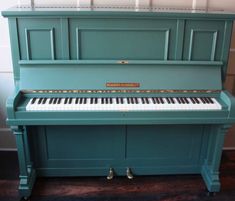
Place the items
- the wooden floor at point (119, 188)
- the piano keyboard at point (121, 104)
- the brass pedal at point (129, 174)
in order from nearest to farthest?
the piano keyboard at point (121, 104)
the wooden floor at point (119, 188)
the brass pedal at point (129, 174)

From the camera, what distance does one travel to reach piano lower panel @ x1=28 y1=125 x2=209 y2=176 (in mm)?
2197

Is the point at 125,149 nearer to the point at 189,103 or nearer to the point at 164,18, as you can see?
the point at 189,103

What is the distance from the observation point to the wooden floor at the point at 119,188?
217 cm

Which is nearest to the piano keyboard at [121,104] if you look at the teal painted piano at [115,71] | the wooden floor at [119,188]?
the teal painted piano at [115,71]

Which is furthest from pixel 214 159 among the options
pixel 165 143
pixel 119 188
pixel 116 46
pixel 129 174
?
pixel 116 46

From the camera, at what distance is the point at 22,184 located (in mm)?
2084

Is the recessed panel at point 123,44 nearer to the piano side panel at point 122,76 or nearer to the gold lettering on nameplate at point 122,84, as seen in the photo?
the piano side panel at point 122,76

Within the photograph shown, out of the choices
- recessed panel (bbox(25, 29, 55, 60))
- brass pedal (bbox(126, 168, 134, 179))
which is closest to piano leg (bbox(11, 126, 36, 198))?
recessed panel (bbox(25, 29, 55, 60))

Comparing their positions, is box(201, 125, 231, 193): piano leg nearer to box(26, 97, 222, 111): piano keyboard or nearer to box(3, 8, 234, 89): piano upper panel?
box(26, 97, 222, 111): piano keyboard

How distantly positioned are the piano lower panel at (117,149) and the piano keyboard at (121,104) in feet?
1.01

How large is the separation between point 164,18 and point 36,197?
164cm

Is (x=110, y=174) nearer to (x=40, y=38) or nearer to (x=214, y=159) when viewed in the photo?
(x=214, y=159)

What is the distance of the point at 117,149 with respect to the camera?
7.46 feet

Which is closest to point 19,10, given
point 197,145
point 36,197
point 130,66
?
point 130,66
